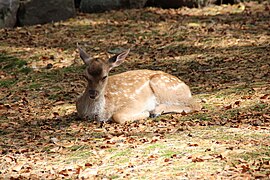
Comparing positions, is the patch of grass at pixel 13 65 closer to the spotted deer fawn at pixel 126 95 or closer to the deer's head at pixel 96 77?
the spotted deer fawn at pixel 126 95

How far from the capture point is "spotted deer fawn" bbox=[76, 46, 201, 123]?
27.3ft

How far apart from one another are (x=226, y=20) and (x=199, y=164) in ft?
27.3

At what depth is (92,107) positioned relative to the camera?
27.7ft

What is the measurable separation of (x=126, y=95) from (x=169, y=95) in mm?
618

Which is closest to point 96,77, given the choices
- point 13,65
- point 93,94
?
Answer: point 93,94

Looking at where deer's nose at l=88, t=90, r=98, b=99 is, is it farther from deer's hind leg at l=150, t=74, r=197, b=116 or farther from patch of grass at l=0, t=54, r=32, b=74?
patch of grass at l=0, t=54, r=32, b=74

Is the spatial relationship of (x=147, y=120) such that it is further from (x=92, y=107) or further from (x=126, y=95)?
(x=92, y=107)

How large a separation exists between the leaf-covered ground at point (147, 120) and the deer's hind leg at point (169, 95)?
9.2 inches

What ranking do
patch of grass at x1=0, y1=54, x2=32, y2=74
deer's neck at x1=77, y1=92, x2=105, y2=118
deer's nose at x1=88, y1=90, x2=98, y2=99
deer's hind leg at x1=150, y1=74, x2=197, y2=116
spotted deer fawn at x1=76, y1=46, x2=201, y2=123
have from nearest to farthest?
deer's nose at x1=88, y1=90, x2=98, y2=99
spotted deer fawn at x1=76, y1=46, x2=201, y2=123
deer's neck at x1=77, y1=92, x2=105, y2=118
deer's hind leg at x1=150, y1=74, x2=197, y2=116
patch of grass at x1=0, y1=54, x2=32, y2=74

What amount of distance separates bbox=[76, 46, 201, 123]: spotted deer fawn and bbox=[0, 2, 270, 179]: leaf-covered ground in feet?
0.63

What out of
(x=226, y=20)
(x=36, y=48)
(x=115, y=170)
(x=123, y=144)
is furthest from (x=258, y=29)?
(x=115, y=170)

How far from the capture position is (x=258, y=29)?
44.0 feet

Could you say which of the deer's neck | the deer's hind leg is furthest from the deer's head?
the deer's hind leg

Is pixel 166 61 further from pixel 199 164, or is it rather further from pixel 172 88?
pixel 199 164
